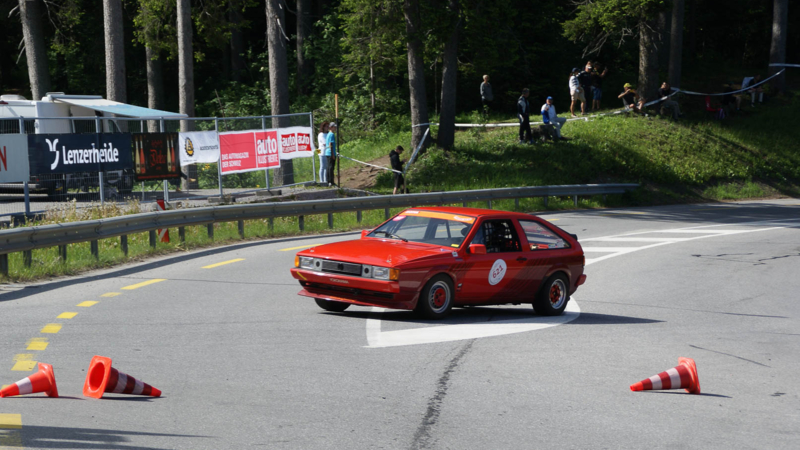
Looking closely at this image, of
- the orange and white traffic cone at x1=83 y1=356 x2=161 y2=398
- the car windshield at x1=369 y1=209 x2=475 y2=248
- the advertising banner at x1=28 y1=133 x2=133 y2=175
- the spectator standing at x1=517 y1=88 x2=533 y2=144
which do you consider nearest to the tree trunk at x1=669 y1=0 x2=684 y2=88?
the spectator standing at x1=517 y1=88 x2=533 y2=144

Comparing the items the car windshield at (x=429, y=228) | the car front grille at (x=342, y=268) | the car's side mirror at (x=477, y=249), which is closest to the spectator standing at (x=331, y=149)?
the car windshield at (x=429, y=228)

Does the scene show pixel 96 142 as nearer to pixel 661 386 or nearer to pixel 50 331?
pixel 50 331

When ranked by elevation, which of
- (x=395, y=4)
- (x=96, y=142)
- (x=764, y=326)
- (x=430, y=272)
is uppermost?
(x=395, y=4)

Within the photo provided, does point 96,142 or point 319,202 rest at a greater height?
point 96,142

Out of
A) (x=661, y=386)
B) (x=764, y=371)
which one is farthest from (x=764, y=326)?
(x=661, y=386)

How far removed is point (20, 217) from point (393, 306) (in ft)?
34.0

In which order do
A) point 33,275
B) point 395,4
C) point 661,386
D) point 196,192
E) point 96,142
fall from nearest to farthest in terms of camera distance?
point 661,386 < point 33,275 < point 96,142 < point 196,192 < point 395,4

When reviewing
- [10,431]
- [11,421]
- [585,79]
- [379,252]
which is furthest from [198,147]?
[585,79]

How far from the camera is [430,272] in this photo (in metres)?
9.85

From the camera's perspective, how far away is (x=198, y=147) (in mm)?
21797

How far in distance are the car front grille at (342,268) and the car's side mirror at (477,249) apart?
1.39 metres

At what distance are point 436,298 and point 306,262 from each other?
156 centimetres

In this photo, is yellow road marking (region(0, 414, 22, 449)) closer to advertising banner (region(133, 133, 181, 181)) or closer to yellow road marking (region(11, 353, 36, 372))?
yellow road marking (region(11, 353, 36, 372))

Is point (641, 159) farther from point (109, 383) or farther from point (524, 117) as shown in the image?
point (109, 383)
